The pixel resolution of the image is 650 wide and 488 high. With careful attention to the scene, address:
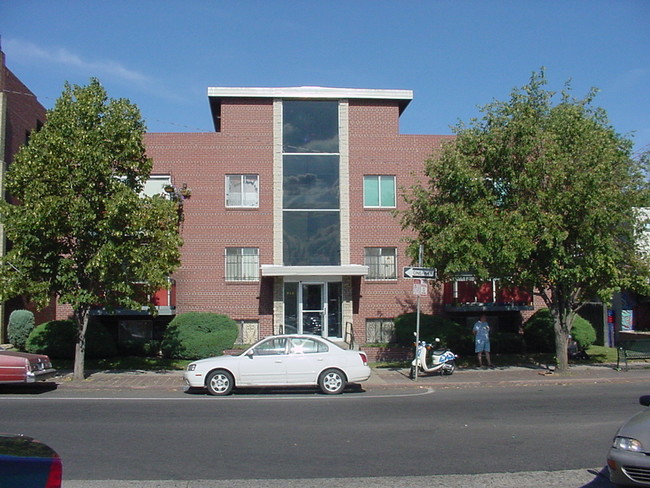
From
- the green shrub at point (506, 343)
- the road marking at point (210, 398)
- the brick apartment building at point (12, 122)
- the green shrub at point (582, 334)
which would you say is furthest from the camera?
the brick apartment building at point (12, 122)

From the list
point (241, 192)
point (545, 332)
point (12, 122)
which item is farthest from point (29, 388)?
point (545, 332)

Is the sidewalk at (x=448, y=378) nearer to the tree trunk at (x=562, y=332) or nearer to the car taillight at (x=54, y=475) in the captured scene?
the tree trunk at (x=562, y=332)

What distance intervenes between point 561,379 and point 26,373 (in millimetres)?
13465

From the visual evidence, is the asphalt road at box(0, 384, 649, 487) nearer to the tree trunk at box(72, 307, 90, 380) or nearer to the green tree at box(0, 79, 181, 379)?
the tree trunk at box(72, 307, 90, 380)

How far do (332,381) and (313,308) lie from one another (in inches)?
382

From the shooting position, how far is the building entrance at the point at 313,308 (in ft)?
78.6

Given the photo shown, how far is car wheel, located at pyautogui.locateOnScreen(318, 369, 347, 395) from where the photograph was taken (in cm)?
1439

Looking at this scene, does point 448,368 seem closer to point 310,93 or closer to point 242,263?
point 242,263

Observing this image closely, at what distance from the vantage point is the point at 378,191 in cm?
2459

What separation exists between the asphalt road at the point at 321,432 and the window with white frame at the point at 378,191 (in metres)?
11.2

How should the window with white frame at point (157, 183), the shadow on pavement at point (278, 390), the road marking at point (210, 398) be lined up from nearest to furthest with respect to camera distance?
the road marking at point (210, 398), the shadow on pavement at point (278, 390), the window with white frame at point (157, 183)

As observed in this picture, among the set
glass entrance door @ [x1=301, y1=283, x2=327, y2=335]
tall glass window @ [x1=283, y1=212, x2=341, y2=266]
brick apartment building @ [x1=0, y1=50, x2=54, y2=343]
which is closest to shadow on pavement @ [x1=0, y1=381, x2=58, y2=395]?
brick apartment building @ [x1=0, y1=50, x2=54, y2=343]

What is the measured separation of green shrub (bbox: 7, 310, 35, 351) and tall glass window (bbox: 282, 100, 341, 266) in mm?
9494

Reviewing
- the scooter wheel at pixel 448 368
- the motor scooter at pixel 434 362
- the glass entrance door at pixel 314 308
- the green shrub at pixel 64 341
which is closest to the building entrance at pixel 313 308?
the glass entrance door at pixel 314 308
